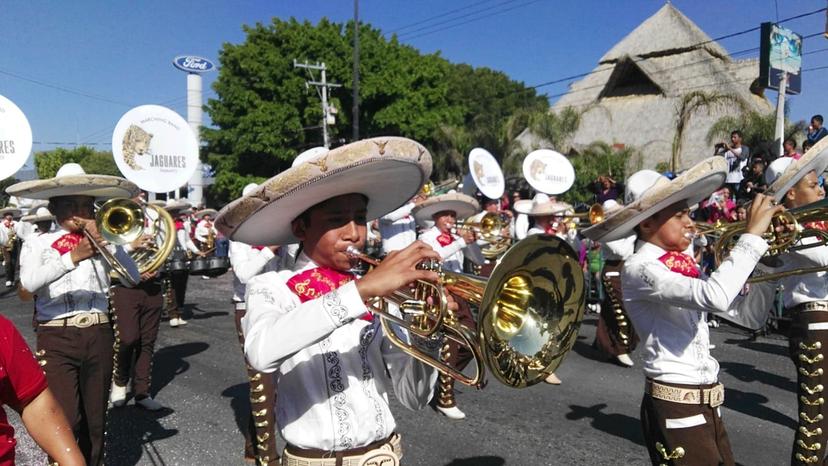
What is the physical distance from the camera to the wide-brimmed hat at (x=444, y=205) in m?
7.17

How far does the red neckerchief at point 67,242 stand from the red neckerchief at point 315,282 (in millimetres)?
2651

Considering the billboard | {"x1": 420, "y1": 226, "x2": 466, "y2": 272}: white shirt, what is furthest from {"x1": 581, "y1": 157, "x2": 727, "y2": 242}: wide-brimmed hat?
the billboard

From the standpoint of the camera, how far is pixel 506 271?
1.96 meters

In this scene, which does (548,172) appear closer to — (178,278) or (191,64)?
(178,278)

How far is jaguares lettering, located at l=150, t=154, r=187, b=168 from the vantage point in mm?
6031

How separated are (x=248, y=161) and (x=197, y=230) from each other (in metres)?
20.8

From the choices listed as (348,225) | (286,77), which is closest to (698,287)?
(348,225)

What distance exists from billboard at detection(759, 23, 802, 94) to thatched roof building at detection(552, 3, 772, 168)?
577 cm

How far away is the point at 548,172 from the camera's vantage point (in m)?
12.9

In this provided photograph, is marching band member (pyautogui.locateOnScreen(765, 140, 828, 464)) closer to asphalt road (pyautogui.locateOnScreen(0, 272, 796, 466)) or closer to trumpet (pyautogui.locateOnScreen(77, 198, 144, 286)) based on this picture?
asphalt road (pyautogui.locateOnScreen(0, 272, 796, 466))

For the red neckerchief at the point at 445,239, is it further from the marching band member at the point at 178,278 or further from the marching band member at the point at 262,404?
the marching band member at the point at 178,278

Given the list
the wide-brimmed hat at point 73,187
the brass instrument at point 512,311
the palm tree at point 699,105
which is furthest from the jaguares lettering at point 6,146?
the palm tree at point 699,105

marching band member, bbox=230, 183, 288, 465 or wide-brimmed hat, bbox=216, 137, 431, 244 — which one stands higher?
wide-brimmed hat, bbox=216, 137, 431, 244

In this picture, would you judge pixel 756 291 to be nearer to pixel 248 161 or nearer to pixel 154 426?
pixel 154 426
